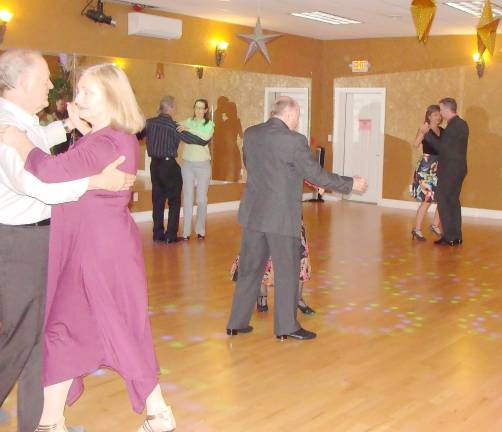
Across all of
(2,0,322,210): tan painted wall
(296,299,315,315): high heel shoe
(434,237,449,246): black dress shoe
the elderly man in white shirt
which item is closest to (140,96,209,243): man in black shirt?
(2,0,322,210): tan painted wall

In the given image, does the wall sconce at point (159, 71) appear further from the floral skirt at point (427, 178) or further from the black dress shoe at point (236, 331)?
the black dress shoe at point (236, 331)

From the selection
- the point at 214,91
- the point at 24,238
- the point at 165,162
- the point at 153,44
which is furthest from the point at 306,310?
the point at 214,91

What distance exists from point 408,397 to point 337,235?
5.17 m

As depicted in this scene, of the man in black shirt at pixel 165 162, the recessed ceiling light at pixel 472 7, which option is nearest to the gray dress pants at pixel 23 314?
the man in black shirt at pixel 165 162

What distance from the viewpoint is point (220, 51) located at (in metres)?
10.6

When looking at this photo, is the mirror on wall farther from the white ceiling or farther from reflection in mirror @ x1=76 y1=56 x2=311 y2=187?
the white ceiling

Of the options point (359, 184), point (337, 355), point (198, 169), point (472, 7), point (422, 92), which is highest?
point (472, 7)

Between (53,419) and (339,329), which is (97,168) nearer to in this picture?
(53,419)

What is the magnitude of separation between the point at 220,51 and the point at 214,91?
59cm

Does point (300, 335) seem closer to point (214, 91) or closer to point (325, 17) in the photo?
point (325, 17)

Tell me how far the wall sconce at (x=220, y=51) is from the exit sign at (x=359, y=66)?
8.76 feet

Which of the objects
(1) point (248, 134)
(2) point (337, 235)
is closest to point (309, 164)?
(1) point (248, 134)

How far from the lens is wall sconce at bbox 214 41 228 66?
1058cm

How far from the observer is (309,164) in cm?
416
